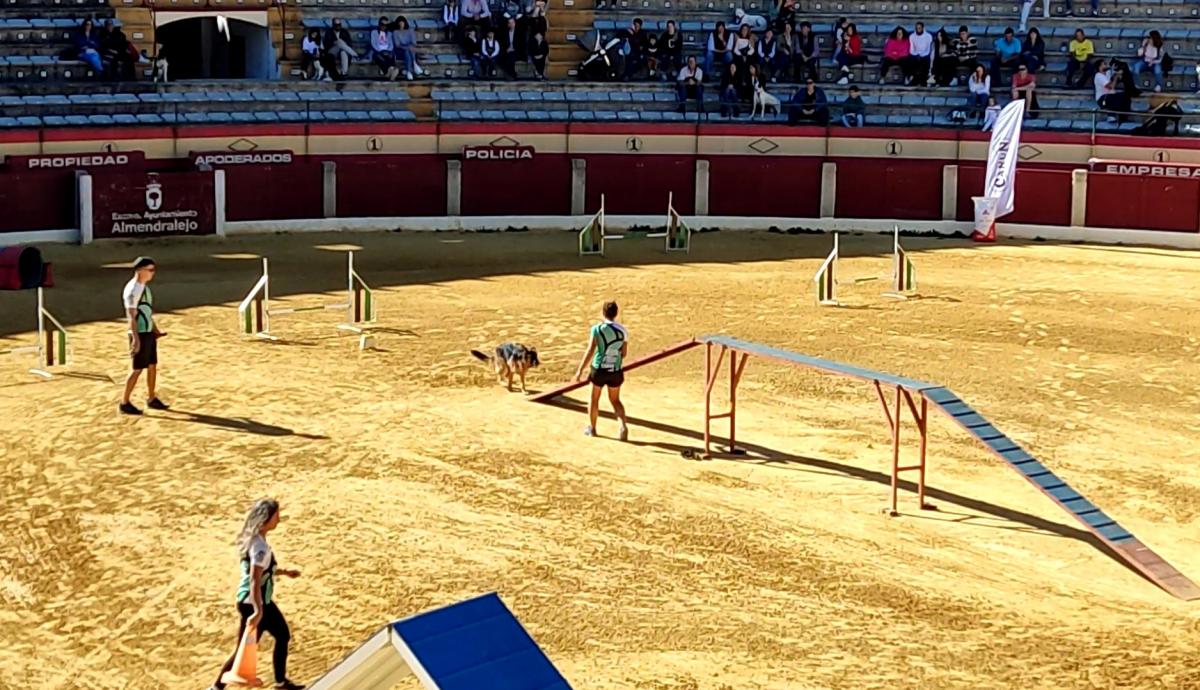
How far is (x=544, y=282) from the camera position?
2808cm

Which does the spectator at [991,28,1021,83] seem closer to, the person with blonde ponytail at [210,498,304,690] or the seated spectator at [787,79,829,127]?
the seated spectator at [787,79,829,127]

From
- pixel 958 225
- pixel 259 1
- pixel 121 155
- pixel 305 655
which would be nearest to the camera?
pixel 305 655

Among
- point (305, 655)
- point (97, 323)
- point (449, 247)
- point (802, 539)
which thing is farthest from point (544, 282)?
point (305, 655)

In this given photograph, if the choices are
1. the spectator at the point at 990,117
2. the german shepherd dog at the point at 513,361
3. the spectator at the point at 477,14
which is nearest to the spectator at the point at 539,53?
the spectator at the point at 477,14

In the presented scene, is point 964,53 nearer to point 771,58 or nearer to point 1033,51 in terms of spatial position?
point 1033,51

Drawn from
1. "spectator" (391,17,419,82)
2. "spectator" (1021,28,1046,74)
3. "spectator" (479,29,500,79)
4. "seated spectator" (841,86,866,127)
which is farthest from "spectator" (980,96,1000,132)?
"spectator" (391,17,419,82)

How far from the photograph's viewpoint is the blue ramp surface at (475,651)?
8.18 metres

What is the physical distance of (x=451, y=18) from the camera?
124 feet

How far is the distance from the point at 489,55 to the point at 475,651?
1167 inches

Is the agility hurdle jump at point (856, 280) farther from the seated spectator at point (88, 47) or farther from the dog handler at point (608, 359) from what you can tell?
the seated spectator at point (88, 47)

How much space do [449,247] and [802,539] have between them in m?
17.5

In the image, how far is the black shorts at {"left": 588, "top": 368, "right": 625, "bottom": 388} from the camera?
60.7 ft

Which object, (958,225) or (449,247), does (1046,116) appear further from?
(449,247)

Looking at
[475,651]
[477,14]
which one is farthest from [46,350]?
[477,14]
